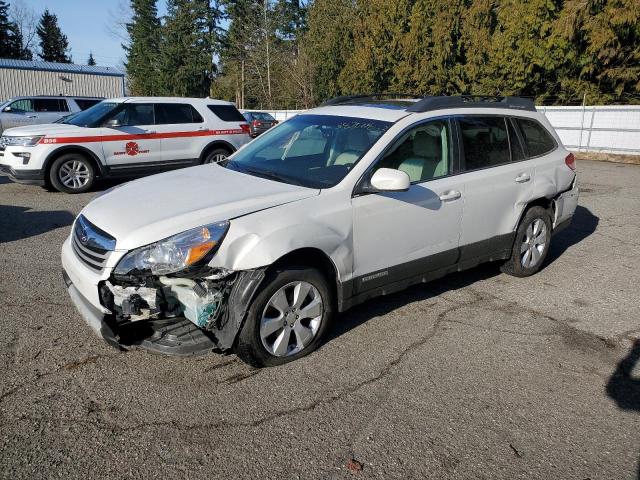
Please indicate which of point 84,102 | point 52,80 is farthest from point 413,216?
point 52,80

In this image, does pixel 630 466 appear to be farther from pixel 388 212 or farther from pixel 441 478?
pixel 388 212

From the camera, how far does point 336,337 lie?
13.5 ft

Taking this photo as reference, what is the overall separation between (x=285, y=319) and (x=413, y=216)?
1.37 metres

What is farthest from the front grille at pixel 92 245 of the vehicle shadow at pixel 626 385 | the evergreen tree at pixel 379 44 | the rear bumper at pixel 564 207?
the evergreen tree at pixel 379 44

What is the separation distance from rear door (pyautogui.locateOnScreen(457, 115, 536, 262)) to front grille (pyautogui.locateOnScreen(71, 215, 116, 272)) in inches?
115

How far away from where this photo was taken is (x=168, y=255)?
127 inches

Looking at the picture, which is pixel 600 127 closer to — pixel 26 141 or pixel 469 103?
pixel 469 103

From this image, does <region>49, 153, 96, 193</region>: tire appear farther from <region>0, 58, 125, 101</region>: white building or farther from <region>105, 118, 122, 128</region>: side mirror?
<region>0, 58, 125, 101</region>: white building

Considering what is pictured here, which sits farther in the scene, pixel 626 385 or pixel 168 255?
pixel 626 385

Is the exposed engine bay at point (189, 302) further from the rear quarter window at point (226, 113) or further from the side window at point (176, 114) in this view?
the rear quarter window at point (226, 113)

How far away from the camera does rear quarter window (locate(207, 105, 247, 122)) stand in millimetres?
11180

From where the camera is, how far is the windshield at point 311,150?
162 inches

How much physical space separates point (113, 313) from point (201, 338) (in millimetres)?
559

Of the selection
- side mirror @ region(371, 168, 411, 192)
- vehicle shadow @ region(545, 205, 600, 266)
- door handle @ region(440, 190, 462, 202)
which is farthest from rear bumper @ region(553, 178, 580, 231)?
side mirror @ region(371, 168, 411, 192)
